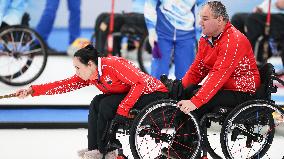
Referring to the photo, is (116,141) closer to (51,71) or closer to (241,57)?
(241,57)

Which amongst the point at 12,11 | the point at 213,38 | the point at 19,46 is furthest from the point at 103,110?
the point at 12,11

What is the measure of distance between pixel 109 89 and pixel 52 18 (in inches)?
205

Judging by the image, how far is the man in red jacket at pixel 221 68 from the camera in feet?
13.3

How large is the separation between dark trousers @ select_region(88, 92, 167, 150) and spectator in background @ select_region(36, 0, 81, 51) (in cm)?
510

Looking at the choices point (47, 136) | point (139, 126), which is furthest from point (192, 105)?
point (47, 136)

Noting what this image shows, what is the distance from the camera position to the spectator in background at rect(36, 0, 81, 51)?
9.22 m

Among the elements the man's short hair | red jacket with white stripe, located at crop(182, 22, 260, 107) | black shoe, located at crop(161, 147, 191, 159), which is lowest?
black shoe, located at crop(161, 147, 191, 159)

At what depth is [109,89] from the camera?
421cm

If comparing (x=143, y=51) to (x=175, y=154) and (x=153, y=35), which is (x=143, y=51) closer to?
(x=153, y=35)

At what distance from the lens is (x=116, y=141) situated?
4.16 metres

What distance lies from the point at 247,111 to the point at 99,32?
4171mm

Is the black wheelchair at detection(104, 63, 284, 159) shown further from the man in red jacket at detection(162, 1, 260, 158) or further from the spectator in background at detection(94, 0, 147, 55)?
the spectator in background at detection(94, 0, 147, 55)

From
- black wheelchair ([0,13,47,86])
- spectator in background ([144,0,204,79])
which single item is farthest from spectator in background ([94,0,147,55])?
spectator in background ([144,0,204,79])

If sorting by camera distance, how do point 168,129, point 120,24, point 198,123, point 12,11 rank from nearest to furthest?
point 198,123
point 168,129
point 12,11
point 120,24
